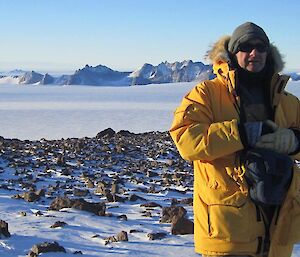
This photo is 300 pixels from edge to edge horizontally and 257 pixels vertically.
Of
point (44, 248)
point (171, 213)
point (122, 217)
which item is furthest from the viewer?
point (122, 217)

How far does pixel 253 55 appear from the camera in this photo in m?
Result: 2.57

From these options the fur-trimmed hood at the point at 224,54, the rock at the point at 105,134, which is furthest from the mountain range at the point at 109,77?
the fur-trimmed hood at the point at 224,54

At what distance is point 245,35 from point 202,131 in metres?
0.50

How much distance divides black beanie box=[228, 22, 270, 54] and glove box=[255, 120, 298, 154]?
0.40m

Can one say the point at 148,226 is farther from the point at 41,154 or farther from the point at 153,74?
the point at 153,74

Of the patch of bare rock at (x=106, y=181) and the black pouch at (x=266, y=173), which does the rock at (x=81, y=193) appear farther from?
the black pouch at (x=266, y=173)

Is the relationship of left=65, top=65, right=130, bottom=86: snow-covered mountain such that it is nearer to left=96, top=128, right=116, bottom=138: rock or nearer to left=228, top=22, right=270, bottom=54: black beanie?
left=96, top=128, right=116, bottom=138: rock

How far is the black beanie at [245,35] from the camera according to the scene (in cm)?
258

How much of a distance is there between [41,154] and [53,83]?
5826 inches

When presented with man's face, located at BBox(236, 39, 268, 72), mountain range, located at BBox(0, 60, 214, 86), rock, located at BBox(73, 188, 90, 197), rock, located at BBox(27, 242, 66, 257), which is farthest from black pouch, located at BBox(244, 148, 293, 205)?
mountain range, located at BBox(0, 60, 214, 86)

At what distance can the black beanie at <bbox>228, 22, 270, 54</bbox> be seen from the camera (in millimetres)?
2580

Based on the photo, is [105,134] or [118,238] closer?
[118,238]

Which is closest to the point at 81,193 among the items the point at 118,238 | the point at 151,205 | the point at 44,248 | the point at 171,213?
the point at 151,205

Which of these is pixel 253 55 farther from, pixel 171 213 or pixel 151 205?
pixel 151 205
